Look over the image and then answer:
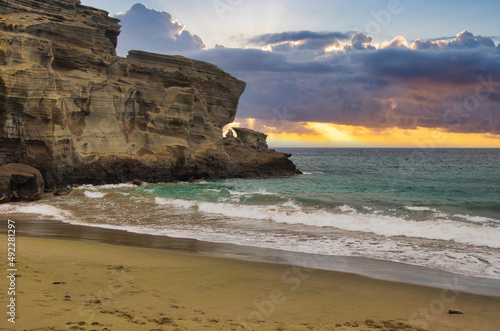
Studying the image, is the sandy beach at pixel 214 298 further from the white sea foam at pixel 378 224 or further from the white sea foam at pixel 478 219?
the white sea foam at pixel 478 219

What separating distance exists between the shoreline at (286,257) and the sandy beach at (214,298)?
458 millimetres

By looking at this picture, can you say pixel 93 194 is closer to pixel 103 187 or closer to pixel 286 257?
pixel 103 187

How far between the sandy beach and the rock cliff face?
1718 centimetres

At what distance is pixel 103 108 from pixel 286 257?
2446 centimetres

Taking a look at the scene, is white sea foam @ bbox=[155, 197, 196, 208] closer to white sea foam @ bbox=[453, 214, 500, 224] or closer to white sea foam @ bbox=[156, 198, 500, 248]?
white sea foam @ bbox=[156, 198, 500, 248]

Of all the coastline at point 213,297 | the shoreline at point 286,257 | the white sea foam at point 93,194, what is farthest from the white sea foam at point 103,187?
the coastline at point 213,297

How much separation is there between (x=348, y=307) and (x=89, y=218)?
12891 millimetres

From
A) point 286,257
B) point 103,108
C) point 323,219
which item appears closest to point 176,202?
point 323,219

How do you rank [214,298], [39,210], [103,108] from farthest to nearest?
[103,108], [39,210], [214,298]

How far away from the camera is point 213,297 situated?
6.17 meters

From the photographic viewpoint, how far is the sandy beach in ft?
16.1

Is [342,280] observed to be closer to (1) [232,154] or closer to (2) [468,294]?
(2) [468,294]

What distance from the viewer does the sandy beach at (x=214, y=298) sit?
16.1 feet

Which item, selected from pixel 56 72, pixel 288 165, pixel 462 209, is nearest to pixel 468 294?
pixel 462 209
